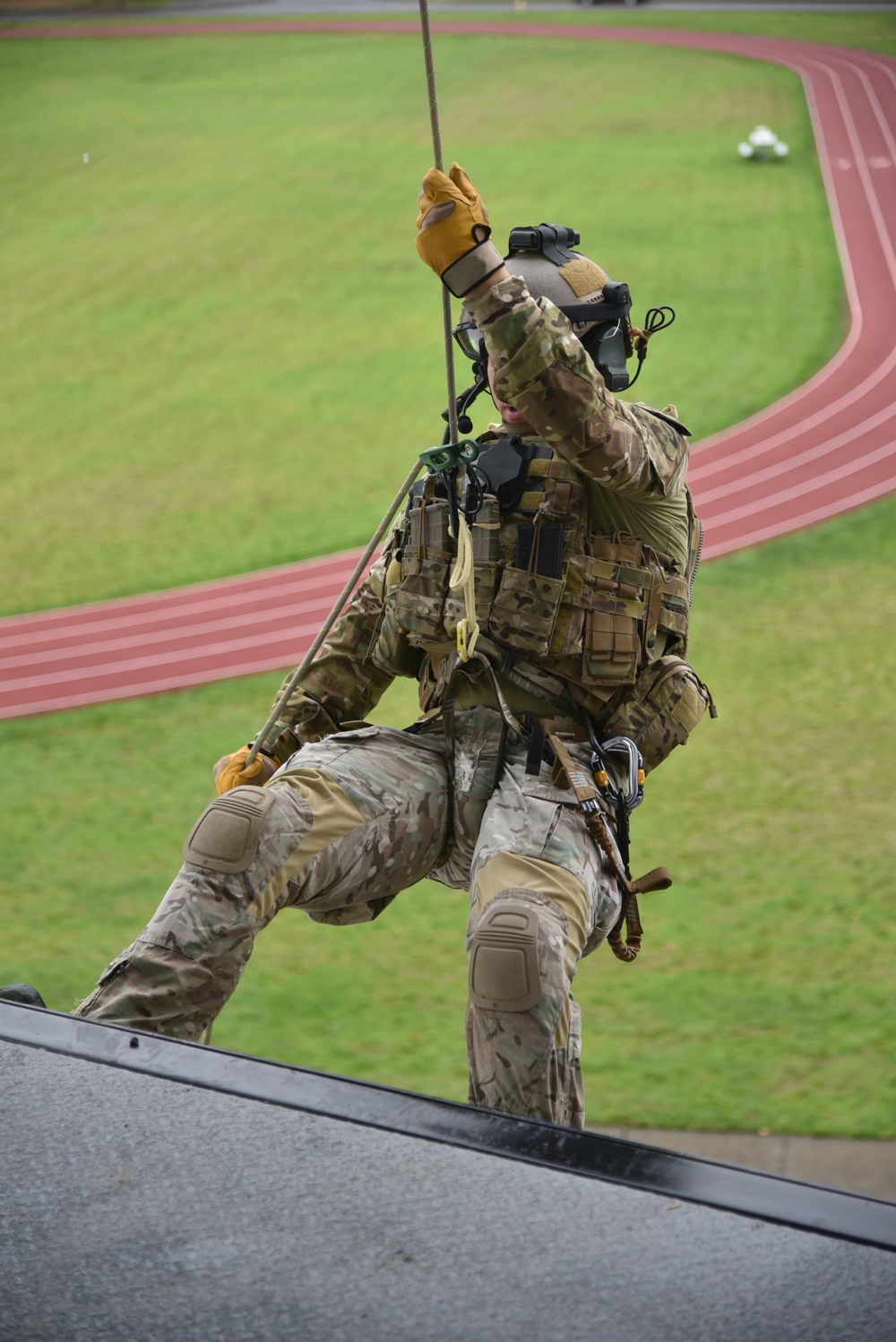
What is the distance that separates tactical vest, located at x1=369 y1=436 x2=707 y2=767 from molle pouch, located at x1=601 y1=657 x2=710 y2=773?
0.02 metres

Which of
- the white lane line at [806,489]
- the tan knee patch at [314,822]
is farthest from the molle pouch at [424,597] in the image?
the white lane line at [806,489]

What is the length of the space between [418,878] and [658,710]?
542 mm

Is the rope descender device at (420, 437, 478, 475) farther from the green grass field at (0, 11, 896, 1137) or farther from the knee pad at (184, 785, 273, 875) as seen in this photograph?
the green grass field at (0, 11, 896, 1137)

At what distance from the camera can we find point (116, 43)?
2106 cm

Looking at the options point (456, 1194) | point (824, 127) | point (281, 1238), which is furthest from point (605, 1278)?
point (824, 127)

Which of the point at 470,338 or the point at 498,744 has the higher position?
the point at 470,338

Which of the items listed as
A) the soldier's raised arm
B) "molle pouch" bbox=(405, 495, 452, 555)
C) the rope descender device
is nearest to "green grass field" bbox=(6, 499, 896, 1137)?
the soldier's raised arm

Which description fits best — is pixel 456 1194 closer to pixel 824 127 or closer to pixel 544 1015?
pixel 544 1015

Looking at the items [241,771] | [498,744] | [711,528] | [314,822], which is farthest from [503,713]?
[711,528]

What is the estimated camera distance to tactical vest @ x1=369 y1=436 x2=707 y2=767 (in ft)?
8.79

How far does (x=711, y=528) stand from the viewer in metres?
8.30

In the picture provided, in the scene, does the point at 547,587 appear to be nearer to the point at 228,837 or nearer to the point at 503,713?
the point at 503,713

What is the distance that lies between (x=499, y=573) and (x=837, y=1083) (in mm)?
2101

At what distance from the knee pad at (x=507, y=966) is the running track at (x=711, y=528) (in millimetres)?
4913
